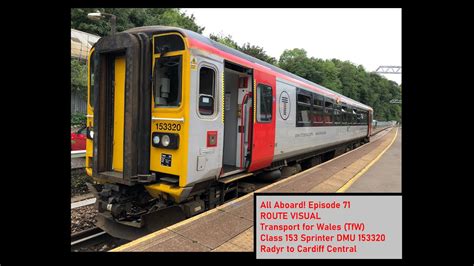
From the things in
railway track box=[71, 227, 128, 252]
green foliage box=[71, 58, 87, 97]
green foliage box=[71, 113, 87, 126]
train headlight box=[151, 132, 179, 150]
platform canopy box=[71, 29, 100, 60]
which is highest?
platform canopy box=[71, 29, 100, 60]

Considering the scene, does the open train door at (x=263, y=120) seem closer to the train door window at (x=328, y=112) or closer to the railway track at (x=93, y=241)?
the railway track at (x=93, y=241)

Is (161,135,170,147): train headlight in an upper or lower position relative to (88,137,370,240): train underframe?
upper

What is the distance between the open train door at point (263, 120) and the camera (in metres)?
5.76

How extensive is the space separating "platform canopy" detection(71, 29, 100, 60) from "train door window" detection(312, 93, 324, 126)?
17.5 m

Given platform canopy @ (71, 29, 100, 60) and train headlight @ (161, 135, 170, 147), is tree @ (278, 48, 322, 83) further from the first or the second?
train headlight @ (161, 135, 170, 147)

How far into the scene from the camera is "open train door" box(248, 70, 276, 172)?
576cm

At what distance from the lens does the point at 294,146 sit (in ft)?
25.2

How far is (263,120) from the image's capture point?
6047mm

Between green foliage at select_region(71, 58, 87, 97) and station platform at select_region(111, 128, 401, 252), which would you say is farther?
green foliage at select_region(71, 58, 87, 97)

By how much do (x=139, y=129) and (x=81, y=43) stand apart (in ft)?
63.6

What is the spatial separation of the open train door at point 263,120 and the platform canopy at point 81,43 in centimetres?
1819

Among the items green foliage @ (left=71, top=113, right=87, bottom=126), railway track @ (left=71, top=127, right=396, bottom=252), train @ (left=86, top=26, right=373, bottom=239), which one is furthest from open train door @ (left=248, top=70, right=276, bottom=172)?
green foliage @ (left=71, top=113, right=87, bottom=126)

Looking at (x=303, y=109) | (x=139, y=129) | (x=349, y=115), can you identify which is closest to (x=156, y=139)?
(x=139, y=129)

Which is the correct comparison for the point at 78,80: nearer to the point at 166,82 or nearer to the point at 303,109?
the point at 303,109
